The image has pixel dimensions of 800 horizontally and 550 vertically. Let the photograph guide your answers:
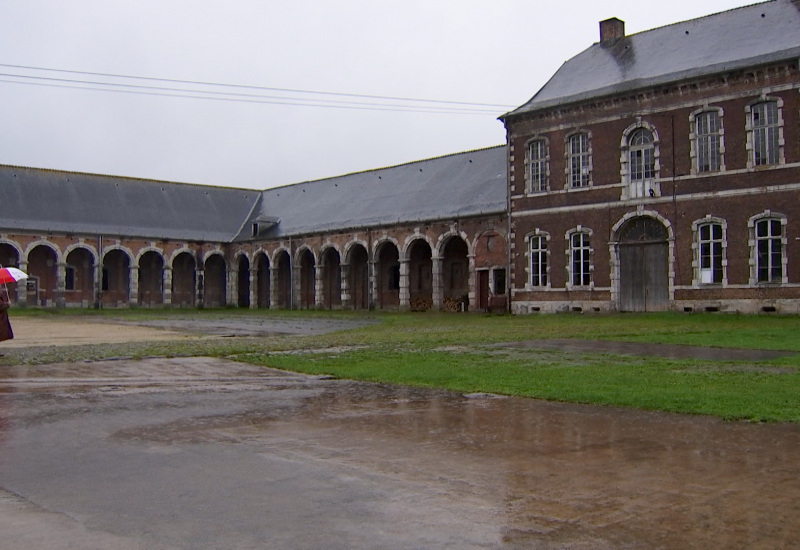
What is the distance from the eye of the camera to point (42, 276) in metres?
48.7

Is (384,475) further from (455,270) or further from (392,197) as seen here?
(392,197)

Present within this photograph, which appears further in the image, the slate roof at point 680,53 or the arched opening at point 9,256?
the arched opening at point 9,256

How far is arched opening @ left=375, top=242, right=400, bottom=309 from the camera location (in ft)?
146

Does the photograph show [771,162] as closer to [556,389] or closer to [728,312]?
[728,312]

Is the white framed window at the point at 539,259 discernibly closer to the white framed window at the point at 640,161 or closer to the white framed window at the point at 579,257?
the white framed window at the point at 579,257

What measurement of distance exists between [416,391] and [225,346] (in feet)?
24.2

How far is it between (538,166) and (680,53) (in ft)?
22.8

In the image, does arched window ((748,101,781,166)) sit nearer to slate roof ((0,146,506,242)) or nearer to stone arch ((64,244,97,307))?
slate roof ((0,146,506,242))

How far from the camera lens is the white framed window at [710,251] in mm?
27453

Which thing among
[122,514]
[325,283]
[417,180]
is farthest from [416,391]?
[325,283]

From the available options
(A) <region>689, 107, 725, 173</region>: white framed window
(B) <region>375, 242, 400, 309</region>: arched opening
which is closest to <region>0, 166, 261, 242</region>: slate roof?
(B) <region>375, 242, 400, 309</region>: arched opening

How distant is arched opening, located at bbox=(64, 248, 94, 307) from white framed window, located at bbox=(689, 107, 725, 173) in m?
37.8

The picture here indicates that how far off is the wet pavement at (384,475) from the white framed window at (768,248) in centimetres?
2142

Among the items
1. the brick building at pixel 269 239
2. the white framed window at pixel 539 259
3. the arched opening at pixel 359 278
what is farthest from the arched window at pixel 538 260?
the arched opening at pixel 359 278
